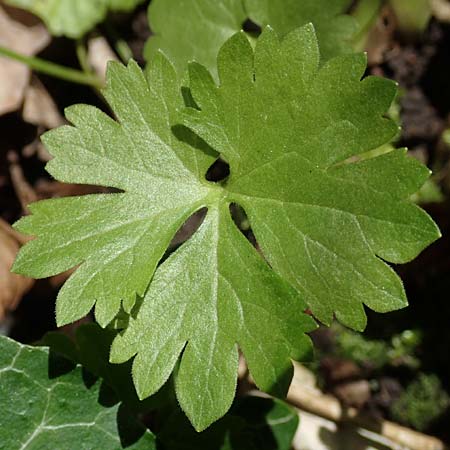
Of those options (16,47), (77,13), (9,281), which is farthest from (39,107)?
(9,281)

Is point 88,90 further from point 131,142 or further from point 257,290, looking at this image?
point 257,290

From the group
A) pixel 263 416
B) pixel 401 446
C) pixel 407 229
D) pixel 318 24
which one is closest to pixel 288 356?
pixel 407 229

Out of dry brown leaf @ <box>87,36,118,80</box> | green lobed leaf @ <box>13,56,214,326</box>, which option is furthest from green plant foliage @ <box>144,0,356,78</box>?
dry brown leaf @ <box>87,36,118,80</box>

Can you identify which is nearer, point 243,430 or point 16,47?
point 243,430

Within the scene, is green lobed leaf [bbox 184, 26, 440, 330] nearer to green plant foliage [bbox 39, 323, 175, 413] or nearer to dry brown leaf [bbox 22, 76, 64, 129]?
green plant foliage [bbox 39, 323, 175, 413]

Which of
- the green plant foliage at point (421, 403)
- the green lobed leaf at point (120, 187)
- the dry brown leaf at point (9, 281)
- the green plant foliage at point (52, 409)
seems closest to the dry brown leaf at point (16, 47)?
the dry brown leaf at point (9, 281)

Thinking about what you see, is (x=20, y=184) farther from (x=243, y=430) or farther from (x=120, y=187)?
(x=243, y=430)
